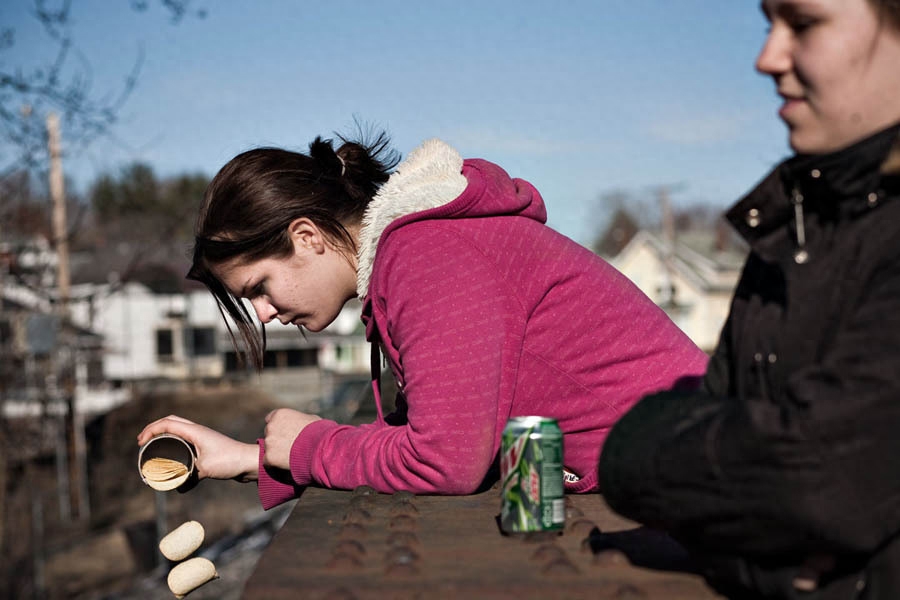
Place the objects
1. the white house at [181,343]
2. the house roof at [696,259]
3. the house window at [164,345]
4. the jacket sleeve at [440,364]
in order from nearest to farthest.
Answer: the jacket sleeve at [440,364] < the white house at [181,343] < the house roof at [696,259] < the house window at [164,345]

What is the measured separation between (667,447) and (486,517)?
2.48 feet

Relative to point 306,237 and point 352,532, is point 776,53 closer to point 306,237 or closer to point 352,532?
point 352,532

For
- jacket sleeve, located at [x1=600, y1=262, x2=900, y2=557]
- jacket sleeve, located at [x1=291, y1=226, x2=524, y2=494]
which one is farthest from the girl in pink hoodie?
jacket sleeve, located at [x1=600, y1=262, x2=900, y2=557]

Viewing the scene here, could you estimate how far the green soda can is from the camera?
6.46ft

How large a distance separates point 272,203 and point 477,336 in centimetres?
87

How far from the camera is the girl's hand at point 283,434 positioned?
2.80 m

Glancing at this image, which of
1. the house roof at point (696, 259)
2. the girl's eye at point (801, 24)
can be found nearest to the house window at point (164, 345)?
the house roof at point (696, 259)

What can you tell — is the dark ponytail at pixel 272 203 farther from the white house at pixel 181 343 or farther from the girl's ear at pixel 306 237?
the white house at pixel 181 343

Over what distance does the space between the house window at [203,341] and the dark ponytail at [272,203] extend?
157ft

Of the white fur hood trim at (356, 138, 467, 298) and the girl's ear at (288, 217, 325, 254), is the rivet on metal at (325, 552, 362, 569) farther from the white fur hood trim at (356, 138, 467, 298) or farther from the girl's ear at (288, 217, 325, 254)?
the girl's ear at (288, 217, 325, 254)

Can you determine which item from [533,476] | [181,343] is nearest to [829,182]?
[533,476]

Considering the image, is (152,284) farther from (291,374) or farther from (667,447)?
(667,447)

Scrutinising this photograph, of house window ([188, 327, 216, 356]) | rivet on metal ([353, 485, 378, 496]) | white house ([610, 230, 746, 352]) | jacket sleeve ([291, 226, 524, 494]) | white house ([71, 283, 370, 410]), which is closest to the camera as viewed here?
jacket sleeve ([291, 226, 524, 494])

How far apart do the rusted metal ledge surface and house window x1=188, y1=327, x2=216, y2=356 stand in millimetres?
49010
